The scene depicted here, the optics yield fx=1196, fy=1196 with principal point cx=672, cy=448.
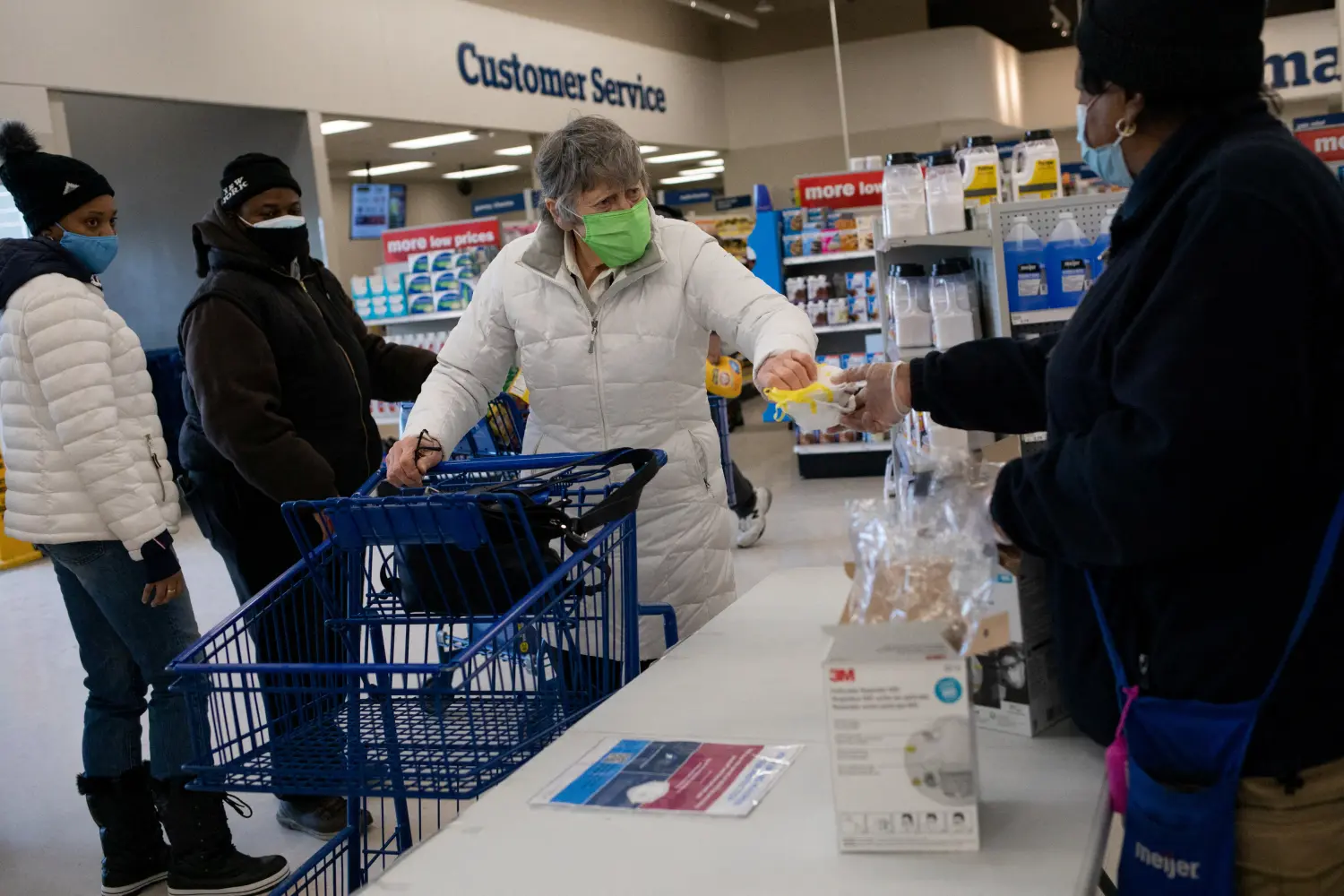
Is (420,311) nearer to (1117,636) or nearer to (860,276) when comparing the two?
(860,276)

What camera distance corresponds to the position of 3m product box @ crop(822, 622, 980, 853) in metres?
1.16

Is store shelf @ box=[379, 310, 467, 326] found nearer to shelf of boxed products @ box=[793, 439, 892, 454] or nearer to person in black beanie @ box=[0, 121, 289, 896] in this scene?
shelf of boxed products @ box=[793, 439, 892, 454]

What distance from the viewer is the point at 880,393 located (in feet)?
5.91

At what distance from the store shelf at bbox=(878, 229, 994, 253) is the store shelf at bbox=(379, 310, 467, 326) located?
4.56 metres

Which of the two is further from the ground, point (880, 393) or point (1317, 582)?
point (880, 393)

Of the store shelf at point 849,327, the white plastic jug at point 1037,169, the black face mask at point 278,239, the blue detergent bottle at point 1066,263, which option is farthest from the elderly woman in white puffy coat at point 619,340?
the store shelf at point 849,327

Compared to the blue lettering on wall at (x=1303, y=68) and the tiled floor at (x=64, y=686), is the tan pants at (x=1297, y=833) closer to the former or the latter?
the tiled floor at (x=64, y=686)

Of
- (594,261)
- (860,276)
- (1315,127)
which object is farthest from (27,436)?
(1315,127)

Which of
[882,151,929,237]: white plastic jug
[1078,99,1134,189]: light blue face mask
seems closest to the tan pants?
[1078,99,1134,189]: light blue face mask

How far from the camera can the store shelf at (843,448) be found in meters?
9.06

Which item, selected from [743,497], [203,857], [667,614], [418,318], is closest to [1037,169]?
[667,614]

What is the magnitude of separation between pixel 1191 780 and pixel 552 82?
43.1ft

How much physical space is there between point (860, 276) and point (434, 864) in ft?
27.2

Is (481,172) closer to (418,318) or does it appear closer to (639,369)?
(418,318)
